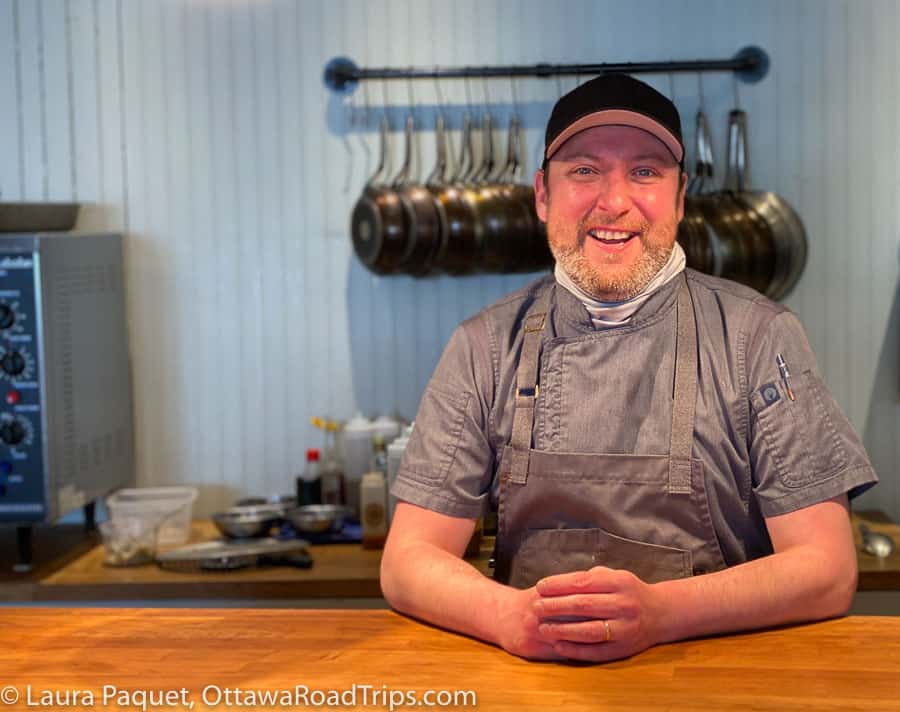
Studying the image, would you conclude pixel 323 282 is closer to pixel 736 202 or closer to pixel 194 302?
pixel 194 302

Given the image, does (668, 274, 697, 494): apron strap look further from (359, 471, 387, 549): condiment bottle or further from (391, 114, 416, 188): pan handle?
(391, 114, 416, 188): pan handle

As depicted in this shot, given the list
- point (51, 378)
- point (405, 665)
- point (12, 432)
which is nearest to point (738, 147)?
point (51, 378)

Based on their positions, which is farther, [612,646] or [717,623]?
[717,623]

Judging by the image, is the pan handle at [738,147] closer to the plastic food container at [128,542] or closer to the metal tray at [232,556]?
the metal tray at [232,556]

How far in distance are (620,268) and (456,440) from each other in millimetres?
376

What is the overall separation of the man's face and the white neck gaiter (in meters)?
0.01

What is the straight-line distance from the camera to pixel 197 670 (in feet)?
5.20

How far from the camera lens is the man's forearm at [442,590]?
67.8 inches

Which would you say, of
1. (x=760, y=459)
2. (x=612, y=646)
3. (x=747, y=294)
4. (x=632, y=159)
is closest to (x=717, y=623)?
(x=612, y=646)

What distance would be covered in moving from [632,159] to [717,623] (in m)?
0.75

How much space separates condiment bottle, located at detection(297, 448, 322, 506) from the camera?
11.8 ft

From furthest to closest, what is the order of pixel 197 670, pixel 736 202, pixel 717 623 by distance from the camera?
1. pixel 736 202
2. pixel 717 623
3. pixel 197 670

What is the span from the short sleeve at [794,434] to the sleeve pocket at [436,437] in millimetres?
458

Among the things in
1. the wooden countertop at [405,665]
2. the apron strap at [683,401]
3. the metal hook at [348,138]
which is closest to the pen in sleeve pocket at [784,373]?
the apron strap at [683,401]
